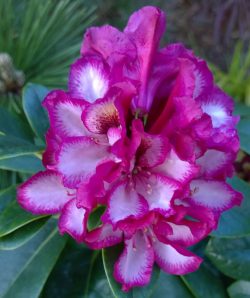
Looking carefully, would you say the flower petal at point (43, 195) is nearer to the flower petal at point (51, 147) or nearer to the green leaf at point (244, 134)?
the flower petal at point (51, 147)

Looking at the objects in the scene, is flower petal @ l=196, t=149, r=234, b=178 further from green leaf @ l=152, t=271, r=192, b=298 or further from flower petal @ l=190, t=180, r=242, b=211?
green leaf @ l=152, t=271, r=192, b=298

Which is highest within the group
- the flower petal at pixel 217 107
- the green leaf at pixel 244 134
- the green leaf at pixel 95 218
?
the flower petal at pixel 217 107

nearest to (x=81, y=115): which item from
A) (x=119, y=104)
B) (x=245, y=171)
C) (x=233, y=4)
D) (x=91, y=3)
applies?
(x=119, y=104)

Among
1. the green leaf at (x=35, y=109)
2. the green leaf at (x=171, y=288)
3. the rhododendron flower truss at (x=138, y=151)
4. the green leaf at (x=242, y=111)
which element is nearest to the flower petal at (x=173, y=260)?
the rhododendron flower truss at (x=138, y=151)

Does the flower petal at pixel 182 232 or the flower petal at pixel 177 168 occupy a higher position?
the flower petal at pixel 177 168

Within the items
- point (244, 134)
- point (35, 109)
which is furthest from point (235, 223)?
point (35, 109)

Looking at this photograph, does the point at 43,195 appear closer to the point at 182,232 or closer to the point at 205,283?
the point at 182,232

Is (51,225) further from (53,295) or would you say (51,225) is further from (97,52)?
(97,52)
